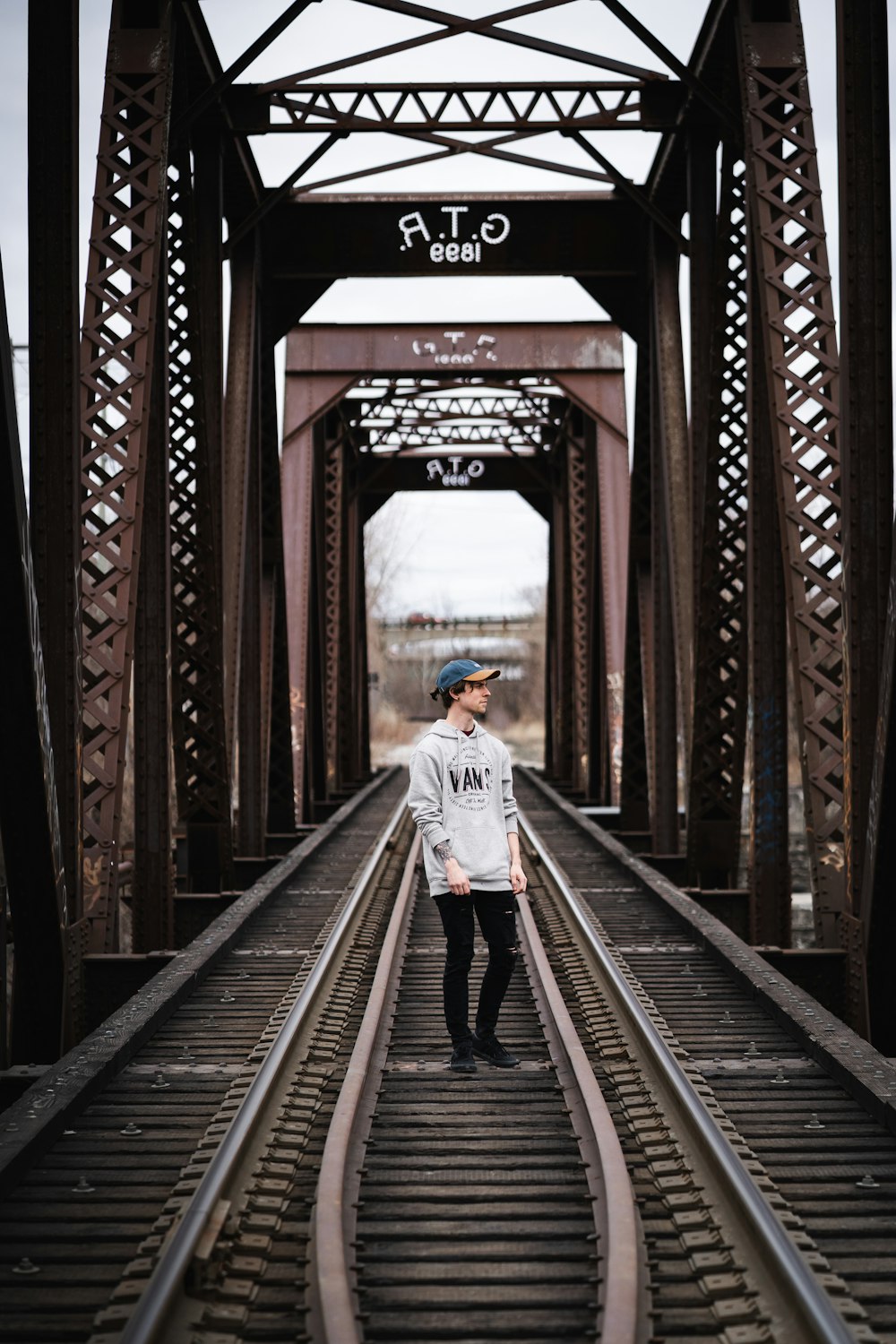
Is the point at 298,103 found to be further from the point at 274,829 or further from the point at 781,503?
the point at 274,829

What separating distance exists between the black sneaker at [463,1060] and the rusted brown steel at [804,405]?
271cm

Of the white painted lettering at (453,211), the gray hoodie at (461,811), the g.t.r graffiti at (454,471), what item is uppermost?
the white painted lettering at (453,211)

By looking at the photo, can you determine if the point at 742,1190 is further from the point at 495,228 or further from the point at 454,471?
the point at 454,471

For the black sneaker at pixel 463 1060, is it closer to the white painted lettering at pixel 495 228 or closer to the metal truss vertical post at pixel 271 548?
the metal truss vertical post at pixel 271 548

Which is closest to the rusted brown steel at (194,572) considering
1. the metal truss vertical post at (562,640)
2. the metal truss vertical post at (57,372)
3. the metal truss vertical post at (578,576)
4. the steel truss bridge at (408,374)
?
the steel truss bridge at (408,374)

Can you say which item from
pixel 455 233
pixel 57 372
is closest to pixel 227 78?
pixel 455 233

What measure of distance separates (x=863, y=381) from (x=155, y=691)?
194 inches

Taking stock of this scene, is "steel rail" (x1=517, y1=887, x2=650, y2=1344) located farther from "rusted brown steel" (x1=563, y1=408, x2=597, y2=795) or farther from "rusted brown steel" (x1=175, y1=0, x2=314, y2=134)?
"rusted brown steel" (x1=563, y1=408, x2=597, y2=795)

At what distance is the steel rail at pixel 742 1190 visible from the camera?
3311 millimetres

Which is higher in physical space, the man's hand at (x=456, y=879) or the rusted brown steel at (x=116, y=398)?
the rusted brown steel at (x=116, y=398)

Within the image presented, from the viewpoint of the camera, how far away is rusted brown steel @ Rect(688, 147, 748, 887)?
10.9m

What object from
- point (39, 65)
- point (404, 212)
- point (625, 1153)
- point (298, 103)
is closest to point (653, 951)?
point (625, 1153)

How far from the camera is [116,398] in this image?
8.49 m

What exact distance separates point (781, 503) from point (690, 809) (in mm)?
4236
